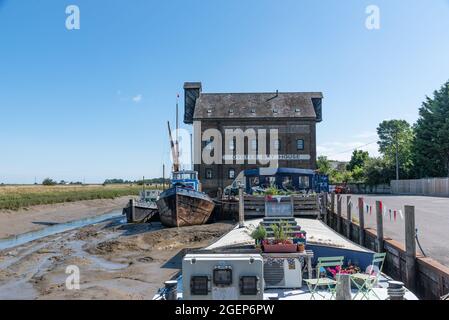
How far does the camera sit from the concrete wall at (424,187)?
1604 inches

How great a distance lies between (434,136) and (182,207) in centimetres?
3666

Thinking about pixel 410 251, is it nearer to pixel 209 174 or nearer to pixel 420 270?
pixel 420 270

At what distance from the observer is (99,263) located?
17.8 metres

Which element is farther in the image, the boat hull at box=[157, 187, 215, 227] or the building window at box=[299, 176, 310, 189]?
the building window at box=[299, 176, 310, 189]

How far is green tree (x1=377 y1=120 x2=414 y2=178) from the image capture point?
191 feet

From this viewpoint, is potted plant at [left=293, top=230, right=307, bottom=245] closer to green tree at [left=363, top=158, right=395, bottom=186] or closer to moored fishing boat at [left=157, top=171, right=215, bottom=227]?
moored fishing boat at [left=157, top=171, right=215, bottom=227]

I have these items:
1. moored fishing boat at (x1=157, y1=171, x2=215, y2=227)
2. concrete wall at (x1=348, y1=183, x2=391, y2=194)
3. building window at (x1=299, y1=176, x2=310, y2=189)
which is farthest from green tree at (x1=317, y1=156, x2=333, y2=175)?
moored fishing boat at (x1=157, y1=171, x2=215, y2=227)

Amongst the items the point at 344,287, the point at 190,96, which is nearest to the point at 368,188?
the point at 190,96

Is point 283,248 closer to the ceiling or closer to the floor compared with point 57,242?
closer to the ceiling

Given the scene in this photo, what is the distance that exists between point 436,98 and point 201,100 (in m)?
29.9

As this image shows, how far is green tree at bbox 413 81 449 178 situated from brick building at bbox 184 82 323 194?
13.9 m
